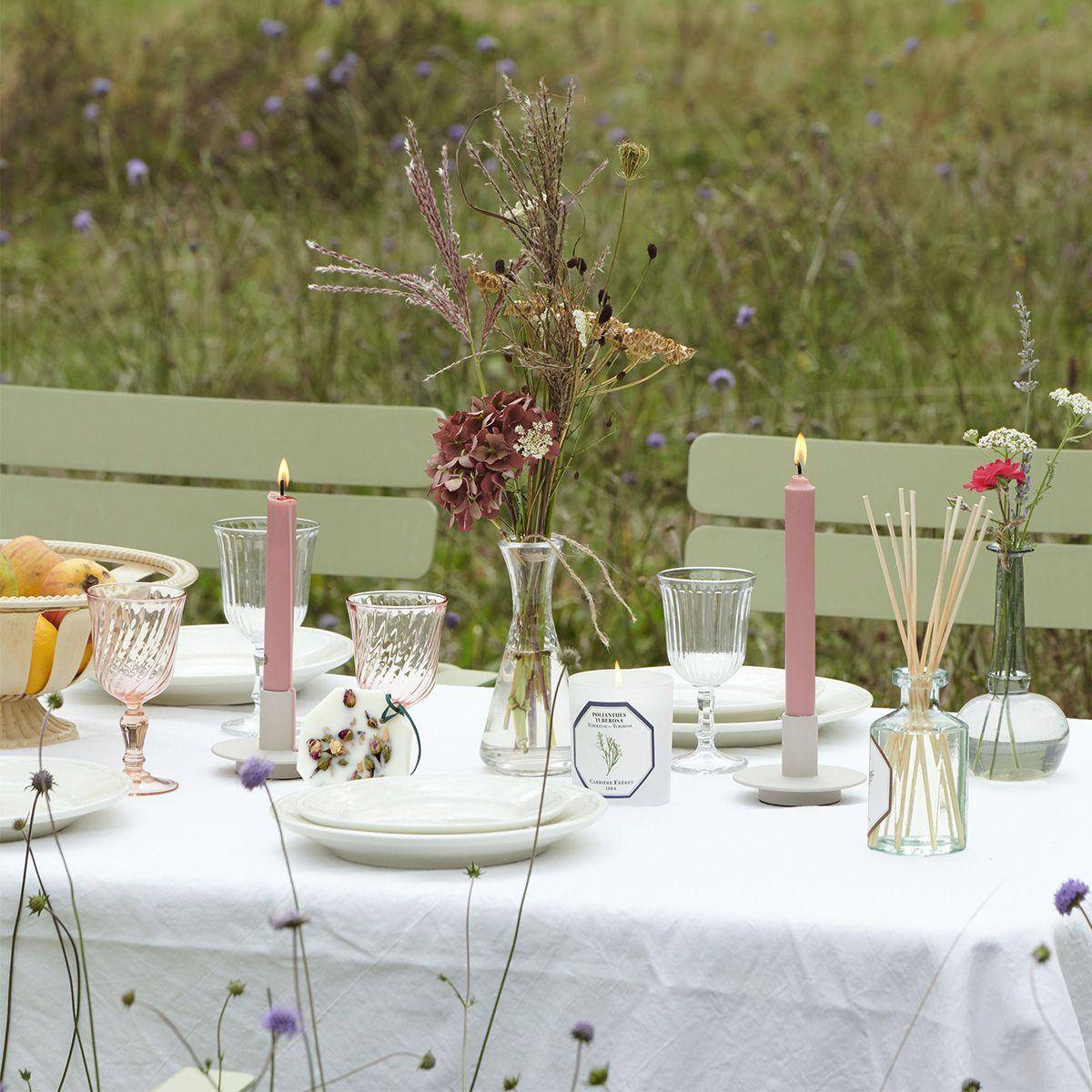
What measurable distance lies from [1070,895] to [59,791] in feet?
2.33

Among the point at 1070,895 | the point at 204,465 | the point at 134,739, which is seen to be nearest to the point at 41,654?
the point at 134,739

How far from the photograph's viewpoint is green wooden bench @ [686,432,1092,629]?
2230 mm

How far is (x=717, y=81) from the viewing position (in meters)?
5.62

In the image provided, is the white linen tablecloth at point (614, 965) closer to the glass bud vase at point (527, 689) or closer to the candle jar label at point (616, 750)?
the candle jar label at point (616, 750)

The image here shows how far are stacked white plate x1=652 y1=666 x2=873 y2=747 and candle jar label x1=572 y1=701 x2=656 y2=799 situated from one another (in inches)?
7.9

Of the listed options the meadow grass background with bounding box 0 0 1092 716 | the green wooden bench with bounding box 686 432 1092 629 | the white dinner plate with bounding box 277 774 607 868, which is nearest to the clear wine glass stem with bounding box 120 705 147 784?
the white dinner plate with bounding box 277 774 607 868

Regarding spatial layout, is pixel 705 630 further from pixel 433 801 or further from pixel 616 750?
pixel 433 801

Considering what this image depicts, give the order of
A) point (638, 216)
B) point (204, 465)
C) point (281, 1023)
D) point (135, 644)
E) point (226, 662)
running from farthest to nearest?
1. point (638, 216)
2. point (204, 465)
3. point (226, 662)
4. point (135, 644)
5. point (281, 1023)

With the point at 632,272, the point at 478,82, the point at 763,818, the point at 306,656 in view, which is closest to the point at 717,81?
the point at 478,82

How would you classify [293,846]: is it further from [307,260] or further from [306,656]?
[307,260]

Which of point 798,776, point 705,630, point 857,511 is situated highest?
point 857,511

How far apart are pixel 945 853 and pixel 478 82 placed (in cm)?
445

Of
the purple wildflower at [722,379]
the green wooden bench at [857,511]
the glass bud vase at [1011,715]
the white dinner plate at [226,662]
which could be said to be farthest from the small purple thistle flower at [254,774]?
the purple wildflower at [722,379]

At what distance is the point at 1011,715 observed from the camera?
4.31ft
